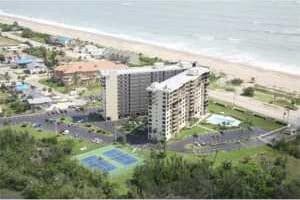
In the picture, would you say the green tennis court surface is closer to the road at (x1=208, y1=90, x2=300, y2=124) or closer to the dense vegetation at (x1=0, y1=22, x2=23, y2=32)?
the road at (x1=208, y1=90, x2=300, y2=124)

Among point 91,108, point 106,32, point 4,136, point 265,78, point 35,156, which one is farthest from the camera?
point 106,32

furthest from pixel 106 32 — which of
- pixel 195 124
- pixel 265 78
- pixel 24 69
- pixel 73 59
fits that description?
pixel 195 124

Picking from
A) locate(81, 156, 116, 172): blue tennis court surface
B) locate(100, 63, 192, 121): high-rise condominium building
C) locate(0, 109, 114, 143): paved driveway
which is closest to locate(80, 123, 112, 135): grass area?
locate(0, 109, 114, 143): paved driveway

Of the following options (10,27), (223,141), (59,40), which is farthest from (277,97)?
(10,27)

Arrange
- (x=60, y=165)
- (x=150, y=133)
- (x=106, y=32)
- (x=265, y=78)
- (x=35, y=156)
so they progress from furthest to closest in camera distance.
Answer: (x=106, y=32), (x=265, y=78), (x=150, y=133), (x=35, y=156), (x=60, y=165)

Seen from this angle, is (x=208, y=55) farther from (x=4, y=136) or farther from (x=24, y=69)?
(x=4, y=136)

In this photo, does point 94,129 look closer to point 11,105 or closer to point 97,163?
point 97,163

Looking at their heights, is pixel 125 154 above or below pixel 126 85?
below

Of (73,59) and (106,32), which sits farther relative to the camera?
(106,32)
